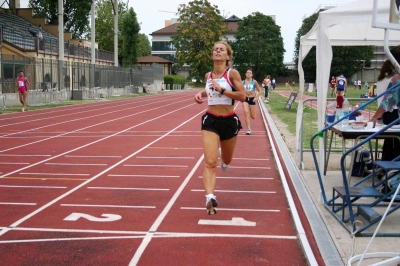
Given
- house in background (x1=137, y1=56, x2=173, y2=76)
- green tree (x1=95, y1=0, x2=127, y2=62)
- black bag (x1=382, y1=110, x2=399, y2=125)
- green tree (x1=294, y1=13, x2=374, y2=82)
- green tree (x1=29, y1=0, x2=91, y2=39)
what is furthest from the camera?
house in background (x1=137, y1=56, x2=173, y2=76)

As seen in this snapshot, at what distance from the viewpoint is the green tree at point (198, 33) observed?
96875 mm

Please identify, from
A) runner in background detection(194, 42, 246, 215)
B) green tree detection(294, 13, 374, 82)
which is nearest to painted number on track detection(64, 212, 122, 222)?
runner in background detection(194, 42, 246, 215)

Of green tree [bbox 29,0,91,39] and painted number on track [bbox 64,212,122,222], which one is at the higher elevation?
green tree [bbox 29,0,91,39]

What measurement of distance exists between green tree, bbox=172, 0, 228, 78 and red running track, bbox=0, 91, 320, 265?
279 feet

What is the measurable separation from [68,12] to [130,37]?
15706 millimetres

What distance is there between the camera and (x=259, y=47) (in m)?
103

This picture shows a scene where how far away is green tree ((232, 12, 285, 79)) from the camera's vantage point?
10144cm

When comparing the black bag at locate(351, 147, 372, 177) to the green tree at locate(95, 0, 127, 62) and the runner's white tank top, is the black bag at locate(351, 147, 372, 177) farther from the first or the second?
the green tree at locate(95, 0, 127, 62)

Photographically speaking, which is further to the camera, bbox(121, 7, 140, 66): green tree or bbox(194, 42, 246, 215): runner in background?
bbox(121, 7, 140, 66): green tree

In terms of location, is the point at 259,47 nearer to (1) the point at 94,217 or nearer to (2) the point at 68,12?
(2) the point at 68,12

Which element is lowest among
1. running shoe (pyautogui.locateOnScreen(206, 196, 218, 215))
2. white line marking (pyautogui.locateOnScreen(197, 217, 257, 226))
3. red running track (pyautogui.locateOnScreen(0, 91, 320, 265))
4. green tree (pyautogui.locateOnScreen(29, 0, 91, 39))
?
red running track (pyautogui.locateOnScreen(0, 91, 320, 265))

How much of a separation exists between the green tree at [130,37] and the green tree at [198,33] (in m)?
35.0

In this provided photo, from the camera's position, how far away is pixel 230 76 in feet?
22.4

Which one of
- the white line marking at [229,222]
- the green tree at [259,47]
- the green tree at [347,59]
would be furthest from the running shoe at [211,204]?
the green tree at [259,47]
